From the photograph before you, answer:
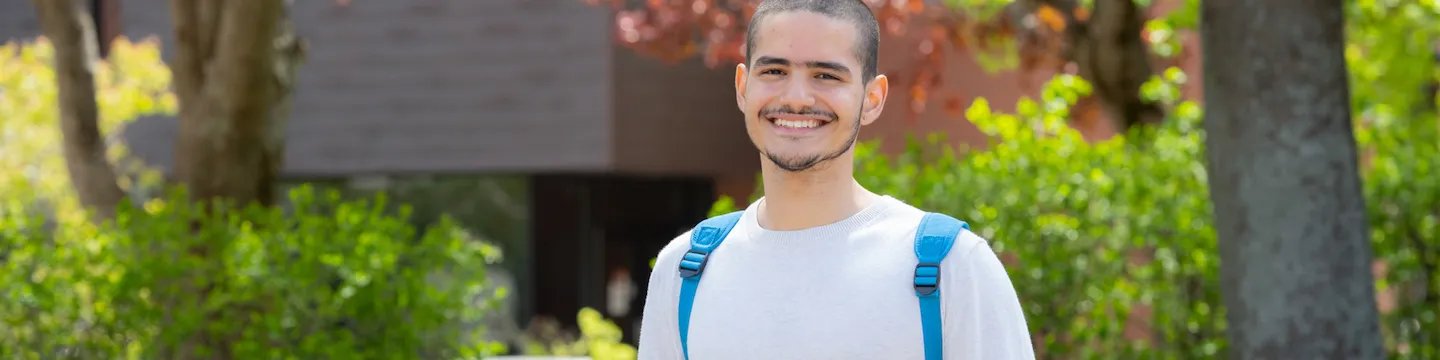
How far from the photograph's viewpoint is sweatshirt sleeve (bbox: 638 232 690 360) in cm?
272

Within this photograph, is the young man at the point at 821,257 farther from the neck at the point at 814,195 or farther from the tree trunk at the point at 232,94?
the tree trunk at the point at 232,94

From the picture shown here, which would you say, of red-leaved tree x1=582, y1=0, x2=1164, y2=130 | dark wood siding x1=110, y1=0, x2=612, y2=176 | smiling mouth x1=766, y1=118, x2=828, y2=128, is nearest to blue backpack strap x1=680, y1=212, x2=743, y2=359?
smiling mouth x1=766, y1=118, x2=828, y2=128

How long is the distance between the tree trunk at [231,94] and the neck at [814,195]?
16.4 feet

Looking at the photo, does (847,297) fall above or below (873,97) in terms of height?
below

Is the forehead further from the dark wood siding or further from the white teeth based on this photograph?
the dark wood siding

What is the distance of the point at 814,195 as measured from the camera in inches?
104

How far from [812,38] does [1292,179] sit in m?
3.42

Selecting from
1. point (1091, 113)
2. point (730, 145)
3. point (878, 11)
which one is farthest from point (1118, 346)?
point (730, 145)

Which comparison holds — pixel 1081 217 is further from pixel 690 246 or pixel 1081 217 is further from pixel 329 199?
pixel 690 246

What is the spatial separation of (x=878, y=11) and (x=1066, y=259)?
2.63m

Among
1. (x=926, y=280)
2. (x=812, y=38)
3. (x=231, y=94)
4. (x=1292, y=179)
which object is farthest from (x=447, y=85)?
(x=926, y=280)

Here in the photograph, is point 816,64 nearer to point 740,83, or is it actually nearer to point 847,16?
point 847,16

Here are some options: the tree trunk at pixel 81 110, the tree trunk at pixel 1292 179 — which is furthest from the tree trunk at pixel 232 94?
the tree trunk at pixel 1292 179

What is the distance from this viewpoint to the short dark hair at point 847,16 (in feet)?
8.41
